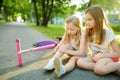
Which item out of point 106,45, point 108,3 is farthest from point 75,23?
point 108,3

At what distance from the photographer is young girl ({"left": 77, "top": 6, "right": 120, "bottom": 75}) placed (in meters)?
3.81

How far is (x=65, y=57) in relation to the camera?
4.95 metres

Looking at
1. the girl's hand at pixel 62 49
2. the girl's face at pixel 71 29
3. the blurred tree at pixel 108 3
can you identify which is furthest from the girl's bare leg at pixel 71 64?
the blurred tree at pixel 108 3

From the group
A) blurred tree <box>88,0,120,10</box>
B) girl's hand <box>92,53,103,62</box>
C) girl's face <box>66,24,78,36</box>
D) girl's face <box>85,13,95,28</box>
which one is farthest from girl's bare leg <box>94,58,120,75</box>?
blurred tree <box>88,0,120,10</box>

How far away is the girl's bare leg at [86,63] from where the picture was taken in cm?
407

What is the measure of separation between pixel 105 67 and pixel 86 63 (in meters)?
0.42

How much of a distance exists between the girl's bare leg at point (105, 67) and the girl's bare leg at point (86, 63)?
0.69ft

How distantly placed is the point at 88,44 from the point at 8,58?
7.15ft

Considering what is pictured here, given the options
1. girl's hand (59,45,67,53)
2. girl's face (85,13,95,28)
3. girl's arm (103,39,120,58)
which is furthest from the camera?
girl's hand (59,45,67,53)

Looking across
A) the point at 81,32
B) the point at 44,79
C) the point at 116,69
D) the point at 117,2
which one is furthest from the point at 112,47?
the point at 117,2

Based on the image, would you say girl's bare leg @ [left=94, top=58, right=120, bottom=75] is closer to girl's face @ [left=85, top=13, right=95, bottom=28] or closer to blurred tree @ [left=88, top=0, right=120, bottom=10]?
girl's face @ [left=85, top=13, right=95, bottom=28]

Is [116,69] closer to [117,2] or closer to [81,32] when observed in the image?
[81,32]

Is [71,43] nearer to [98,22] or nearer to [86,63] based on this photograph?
[86,63]

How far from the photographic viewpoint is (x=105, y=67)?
375 cm
